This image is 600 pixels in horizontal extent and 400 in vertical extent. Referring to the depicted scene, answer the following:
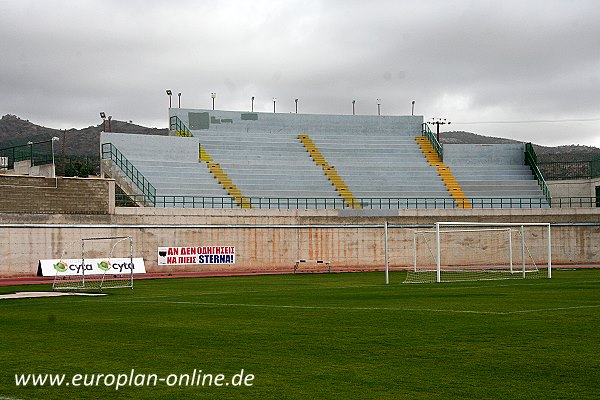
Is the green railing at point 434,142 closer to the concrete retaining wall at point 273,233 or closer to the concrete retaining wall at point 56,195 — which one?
the concrete retaining wall at point 273,233

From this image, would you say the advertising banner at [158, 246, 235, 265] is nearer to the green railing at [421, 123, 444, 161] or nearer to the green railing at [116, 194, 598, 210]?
the green railing at [116, 194, 598, 210]

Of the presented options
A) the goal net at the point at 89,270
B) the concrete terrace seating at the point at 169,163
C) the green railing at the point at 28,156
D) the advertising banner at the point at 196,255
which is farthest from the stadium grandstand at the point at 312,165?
the goal net at the point at 89,270

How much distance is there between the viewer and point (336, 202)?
59.9 meters

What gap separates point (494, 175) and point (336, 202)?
13950mm

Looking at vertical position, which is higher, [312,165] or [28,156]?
[28,156]

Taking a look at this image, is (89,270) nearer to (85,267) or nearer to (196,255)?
(85,267)

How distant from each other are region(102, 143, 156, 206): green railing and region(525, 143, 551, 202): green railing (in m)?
28.6

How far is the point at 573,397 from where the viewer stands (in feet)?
29.7

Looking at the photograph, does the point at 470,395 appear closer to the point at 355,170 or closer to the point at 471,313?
the point at 471,313

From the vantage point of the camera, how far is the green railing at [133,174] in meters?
54.1

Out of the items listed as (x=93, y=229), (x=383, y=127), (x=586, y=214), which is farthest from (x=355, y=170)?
(x=93, y=229)

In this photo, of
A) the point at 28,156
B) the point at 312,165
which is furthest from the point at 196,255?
the point at 312,165

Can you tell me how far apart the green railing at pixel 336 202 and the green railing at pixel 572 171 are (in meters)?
4.35

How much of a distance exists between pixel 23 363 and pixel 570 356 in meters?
7.34
